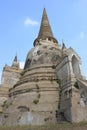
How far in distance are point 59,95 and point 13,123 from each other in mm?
6384

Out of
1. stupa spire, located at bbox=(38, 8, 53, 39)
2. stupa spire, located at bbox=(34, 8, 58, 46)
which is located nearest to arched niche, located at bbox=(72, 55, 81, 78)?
stupa spire, located at bbox=(34, 8, 58, 46)

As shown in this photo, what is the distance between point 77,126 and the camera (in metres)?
15.8

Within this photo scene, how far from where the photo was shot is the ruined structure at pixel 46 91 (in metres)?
19.0

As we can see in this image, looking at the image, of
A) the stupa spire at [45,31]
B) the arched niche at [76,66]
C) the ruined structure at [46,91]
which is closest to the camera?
the ruined structure at [46,91]

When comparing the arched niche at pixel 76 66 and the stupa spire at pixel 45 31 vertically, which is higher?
the stupa spire at pixel 45 31

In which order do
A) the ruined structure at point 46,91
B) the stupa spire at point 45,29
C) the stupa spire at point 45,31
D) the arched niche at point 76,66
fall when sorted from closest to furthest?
1. the ruined structure at point 46,91
2. the arched niche at point 76,66
3. the stupa spire at point 45,31
4. the stupa spire at point 45,29

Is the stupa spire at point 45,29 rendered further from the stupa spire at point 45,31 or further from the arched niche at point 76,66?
the arched niche at point 76,66

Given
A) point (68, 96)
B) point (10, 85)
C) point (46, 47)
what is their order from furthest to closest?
1. point (46, 47)
2. point (10, 85)
3. point (68, 96)

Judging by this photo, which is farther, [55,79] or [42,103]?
[55,79]

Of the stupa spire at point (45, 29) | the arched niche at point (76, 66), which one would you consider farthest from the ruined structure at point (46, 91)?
the stupa spire at point (45, 29)

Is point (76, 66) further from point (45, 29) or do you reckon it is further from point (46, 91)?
point (45, 29)

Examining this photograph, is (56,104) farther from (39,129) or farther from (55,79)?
(39,129)

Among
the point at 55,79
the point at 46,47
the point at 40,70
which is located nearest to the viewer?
the point at 55,79

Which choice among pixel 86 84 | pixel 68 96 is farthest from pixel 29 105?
pixel 86 84
